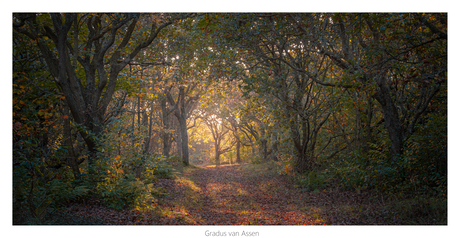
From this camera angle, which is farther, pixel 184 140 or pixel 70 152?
pixel 184 140

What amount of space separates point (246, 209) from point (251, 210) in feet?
0.76

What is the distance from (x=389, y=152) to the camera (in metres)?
8.61

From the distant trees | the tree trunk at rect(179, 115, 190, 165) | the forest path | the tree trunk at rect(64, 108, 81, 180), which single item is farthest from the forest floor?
the tree trunk at rect(179, 115, 190, 165)

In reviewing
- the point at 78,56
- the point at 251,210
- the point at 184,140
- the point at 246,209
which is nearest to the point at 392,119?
the point at 251,210

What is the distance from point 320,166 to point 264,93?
4478 millimetres

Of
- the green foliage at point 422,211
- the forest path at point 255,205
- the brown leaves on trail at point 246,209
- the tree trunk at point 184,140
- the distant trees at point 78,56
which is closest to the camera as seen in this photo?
the green foliage at point 422,211

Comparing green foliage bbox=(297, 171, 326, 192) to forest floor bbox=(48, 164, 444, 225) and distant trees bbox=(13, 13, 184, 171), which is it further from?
distant trees bbox=(13, 13, 184, 171)

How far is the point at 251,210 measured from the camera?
781 cm

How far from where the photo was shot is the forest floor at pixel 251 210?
6043mm

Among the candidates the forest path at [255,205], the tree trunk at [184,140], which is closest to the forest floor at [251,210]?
the forest path at [255,205]

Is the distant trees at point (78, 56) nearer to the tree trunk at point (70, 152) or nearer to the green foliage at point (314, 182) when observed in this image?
the tree trunk at point (70, 152)

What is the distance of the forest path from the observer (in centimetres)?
648

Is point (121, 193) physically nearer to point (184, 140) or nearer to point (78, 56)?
point (78, 56)
